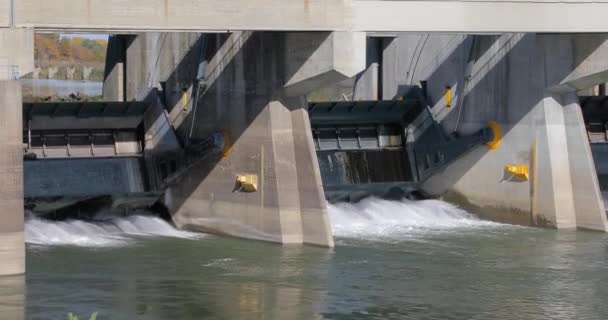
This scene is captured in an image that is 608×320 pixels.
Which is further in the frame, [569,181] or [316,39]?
[569,181]

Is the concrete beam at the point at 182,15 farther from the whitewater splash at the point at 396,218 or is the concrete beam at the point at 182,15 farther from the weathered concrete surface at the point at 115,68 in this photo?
the weathered concrete surface at the point at 115,68

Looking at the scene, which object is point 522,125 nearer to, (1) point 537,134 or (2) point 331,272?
(1) point 537,134

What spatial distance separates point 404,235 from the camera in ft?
99.9

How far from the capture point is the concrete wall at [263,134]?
91.8 ft

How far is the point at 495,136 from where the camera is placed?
110 feet

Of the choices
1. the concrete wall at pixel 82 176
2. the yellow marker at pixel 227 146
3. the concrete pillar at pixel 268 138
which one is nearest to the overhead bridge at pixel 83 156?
the concrete wall at pixel 82 176

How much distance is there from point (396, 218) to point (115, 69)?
859cm

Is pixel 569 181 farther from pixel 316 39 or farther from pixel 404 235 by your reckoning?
pixel 316 39

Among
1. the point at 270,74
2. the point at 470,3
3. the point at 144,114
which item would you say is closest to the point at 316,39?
the point at 270,74

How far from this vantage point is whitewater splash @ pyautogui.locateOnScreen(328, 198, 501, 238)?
31.5 metres

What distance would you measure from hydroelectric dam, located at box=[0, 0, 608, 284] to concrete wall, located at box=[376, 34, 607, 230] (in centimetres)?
4

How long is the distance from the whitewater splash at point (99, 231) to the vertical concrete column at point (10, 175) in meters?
5.06

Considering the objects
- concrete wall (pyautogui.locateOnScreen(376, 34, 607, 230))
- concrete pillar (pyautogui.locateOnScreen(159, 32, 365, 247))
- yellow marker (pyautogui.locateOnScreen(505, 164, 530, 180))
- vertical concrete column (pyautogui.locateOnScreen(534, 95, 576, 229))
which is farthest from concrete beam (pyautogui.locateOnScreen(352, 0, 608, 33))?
yellow marker (pyautogui.locateOnScreen(505, 164, 530, 180))

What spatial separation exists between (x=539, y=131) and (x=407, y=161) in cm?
468
